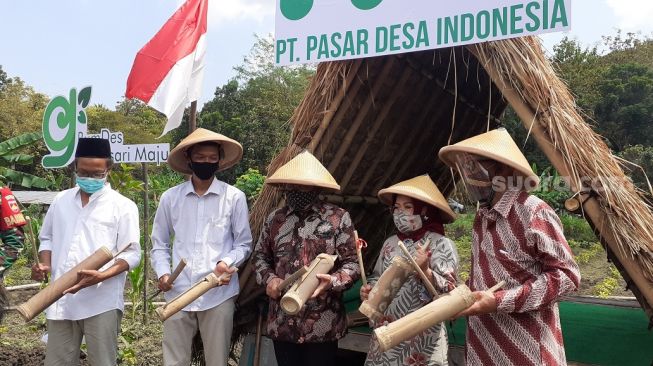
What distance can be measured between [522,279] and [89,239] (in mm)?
2326

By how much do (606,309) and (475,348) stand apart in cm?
332

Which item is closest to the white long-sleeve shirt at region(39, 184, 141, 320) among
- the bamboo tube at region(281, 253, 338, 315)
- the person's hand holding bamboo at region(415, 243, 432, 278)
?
the bamboo tube at region(281, 253, 338, 315)

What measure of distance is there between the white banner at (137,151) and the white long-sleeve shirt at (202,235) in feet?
6.50

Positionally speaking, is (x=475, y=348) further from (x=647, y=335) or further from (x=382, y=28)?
(x=647, y=335)

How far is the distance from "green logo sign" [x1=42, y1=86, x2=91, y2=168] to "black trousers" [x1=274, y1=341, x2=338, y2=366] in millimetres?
4601

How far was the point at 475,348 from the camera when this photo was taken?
98.1 inches

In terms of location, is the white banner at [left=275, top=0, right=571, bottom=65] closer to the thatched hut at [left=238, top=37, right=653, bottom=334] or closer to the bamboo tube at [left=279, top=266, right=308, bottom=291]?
the thatched hut at [left=238, top=37, right=653, bottom=334]

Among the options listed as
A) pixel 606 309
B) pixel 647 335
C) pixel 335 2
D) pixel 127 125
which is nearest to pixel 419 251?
pixel 335 2

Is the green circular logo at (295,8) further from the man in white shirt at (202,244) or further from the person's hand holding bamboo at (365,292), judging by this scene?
the person's hand holding bamboo at (365,292)

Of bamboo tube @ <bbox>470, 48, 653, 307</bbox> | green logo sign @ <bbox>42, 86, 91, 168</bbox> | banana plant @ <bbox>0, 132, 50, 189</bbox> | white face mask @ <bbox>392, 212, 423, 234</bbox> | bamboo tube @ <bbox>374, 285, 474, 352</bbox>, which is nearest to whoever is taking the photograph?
bamboo tube @ <bbox>374, 285, 474, 352</bbox>

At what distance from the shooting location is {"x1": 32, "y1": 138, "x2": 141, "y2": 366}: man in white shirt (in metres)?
3.23

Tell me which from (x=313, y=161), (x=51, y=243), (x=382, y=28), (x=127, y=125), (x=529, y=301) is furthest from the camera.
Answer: (x=127, y=125)

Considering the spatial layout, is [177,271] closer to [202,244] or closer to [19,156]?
[202,244]

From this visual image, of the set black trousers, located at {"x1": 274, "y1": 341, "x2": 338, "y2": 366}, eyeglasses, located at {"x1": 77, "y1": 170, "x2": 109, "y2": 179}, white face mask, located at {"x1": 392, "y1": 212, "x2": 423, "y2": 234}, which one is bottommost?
black trousers, located at {"x1": 274, "y1": 341, "x2": 338, "y2": 366}
